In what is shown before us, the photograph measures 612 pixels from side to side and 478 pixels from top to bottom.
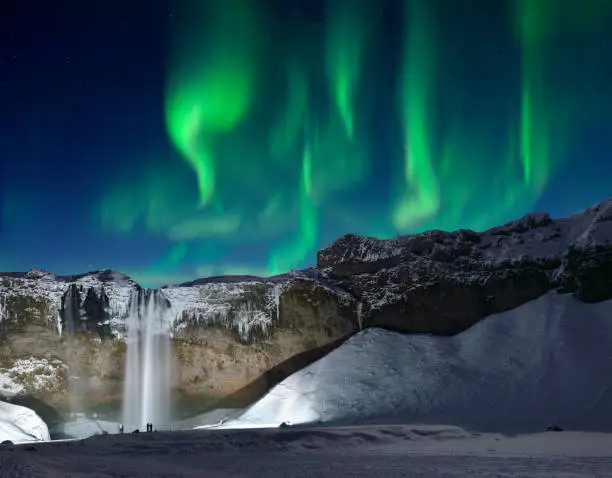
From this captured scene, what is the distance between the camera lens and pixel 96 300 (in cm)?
4200

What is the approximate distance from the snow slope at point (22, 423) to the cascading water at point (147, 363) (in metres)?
6.62

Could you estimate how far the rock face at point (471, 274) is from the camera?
147 feet

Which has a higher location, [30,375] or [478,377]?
[30,375]

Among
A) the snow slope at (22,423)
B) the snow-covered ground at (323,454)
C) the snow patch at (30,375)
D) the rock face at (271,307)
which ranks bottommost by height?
the snow-covered ground at (323,454)

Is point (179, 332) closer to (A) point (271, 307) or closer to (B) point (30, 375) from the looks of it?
(A) point (271, 307)

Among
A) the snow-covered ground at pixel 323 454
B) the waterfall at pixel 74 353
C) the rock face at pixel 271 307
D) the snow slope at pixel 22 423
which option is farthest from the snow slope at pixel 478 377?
the waterfall at pixel 74 353

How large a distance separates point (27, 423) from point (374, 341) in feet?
86.2

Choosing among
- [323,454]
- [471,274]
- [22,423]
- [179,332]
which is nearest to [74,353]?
[22,423]

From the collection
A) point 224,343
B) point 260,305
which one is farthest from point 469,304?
point 224,343

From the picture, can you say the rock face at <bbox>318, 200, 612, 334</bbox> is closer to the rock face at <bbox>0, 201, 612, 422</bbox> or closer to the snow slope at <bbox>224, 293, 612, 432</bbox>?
the rock face at <bbox>0, 201, 612, 422</bbox>

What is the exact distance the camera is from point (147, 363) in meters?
43.0

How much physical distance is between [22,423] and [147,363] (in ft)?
31.7

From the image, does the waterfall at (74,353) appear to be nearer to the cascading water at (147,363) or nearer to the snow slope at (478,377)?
the cascading water at (147,363)

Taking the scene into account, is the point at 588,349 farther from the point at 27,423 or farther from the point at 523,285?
the point at 27,423
